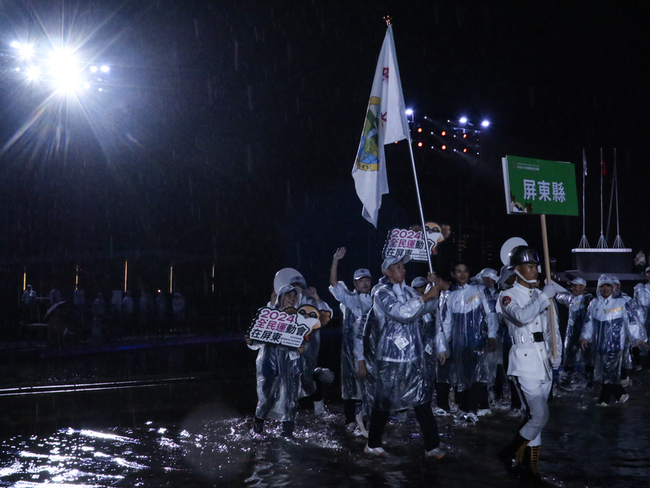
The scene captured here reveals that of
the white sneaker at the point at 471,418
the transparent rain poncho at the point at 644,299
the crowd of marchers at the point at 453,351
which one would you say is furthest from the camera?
the transparent rain poncho at the point at 644,299

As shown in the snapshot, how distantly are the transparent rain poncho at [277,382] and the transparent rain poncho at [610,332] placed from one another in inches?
182

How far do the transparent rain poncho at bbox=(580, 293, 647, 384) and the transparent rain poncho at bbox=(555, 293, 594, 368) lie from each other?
3.43 feet

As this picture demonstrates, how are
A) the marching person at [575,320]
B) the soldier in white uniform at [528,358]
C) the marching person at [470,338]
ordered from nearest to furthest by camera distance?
the soldier in white uniform at [528,358], the marching person at [470,338], the marching person at [575,320]

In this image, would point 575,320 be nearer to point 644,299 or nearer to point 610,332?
point 610,332

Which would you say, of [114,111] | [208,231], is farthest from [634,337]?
[114,111]

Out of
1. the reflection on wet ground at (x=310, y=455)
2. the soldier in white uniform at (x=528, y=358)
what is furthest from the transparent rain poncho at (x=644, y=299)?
the soldier in white uniform at (x=528, y=358)

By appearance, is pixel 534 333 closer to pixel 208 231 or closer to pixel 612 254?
pixel 612 254

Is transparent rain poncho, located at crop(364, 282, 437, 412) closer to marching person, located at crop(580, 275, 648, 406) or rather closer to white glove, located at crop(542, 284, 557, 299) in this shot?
white glove, located at crop(542, 284, 557, 299)

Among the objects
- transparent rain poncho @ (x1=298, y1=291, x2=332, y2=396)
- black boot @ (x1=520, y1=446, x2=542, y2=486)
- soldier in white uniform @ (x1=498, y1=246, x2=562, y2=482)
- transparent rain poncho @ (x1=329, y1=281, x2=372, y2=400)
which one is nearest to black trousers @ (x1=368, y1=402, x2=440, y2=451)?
soldier in white uniform @ (x1=498, y1=246, x2=562, y2=482)

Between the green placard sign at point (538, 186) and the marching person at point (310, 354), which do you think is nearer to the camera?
the green placard sign at point (538, 186)

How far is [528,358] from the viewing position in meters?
4.93

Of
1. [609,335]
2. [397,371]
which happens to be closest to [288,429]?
[397,371]

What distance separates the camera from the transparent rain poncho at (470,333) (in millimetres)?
7559

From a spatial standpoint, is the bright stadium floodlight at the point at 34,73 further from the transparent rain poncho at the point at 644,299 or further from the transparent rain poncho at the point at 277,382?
the transparent rain poncho at the point at 644,299
